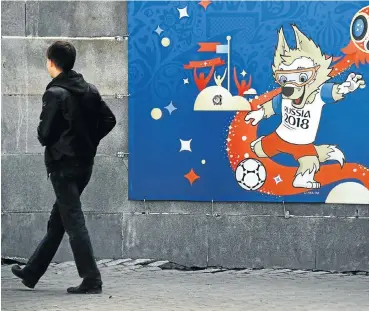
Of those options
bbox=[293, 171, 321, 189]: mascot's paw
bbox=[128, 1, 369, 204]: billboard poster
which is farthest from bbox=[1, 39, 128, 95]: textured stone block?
bbox=[293, 171, 321, 189]: mascot's paw

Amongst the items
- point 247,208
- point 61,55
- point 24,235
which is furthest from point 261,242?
point 61,55

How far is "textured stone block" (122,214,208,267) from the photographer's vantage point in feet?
32.9

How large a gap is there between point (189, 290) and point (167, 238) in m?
1.66

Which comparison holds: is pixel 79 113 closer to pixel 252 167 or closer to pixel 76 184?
pixel 76 184

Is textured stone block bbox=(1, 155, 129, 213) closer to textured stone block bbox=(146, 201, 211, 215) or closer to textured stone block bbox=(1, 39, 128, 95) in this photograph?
textured stone block bbox=(146, 201, 211, 215)

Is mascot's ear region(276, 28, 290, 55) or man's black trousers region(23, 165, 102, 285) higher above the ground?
mascot's ear region(276, 28, 290, 55)

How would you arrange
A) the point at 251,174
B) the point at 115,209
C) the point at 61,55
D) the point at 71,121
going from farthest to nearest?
the point at 115,209 < the point at 251,174 < the point at 61,55 < the point at 71,121

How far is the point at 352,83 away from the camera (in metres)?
9.62

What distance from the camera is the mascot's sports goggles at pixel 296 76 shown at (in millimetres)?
9719

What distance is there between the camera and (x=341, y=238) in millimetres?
9773

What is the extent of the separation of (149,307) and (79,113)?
5.21 feet

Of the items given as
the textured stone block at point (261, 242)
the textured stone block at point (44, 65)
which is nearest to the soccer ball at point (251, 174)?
the textured stone block at point (261, 242)

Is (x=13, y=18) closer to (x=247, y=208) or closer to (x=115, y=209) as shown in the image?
(x=115, y=209)

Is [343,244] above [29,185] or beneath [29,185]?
beneath
